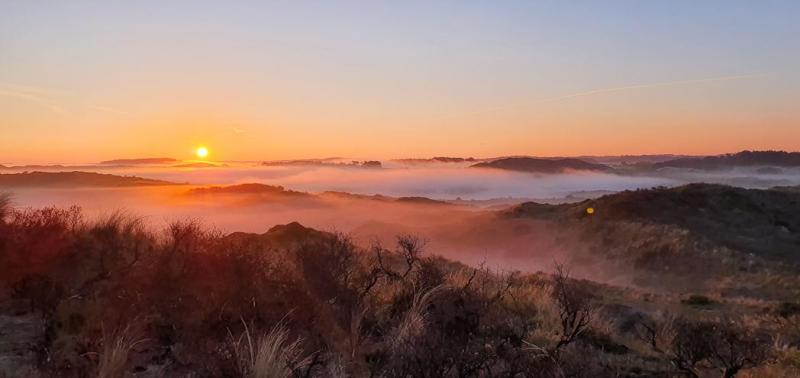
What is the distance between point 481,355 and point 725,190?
2851 inches

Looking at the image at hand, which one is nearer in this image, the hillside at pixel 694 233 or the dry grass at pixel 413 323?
the dry grass at pixel 413 323

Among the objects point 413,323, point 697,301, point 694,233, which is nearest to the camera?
point 413,323

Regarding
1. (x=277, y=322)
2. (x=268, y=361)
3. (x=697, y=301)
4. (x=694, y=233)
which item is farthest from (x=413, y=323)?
(x=694, y=233)

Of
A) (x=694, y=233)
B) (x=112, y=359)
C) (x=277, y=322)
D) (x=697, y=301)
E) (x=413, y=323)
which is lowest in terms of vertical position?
(x=694, y=233)

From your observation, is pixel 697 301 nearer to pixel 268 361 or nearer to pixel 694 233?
pixel 268 361

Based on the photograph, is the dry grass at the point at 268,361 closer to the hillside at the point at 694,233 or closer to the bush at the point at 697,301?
the bush at the point at 697,301

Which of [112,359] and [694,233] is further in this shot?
[694,233]

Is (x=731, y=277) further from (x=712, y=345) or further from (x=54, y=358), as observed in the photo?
(x=54, y=358)

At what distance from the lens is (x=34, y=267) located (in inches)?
346

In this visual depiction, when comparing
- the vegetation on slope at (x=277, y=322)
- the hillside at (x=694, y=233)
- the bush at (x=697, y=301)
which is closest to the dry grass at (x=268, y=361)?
the vegetation on slope at (x=277, y=322)

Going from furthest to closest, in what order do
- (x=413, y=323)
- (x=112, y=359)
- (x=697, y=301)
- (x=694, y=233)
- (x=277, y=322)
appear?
(x=694, y=233) → (x=697, y=301) → (x=413, y=323) → (x=277, y=322) → (x=112, y=359)

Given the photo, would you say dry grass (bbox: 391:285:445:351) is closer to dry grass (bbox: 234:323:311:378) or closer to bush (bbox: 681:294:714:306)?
dry grass (bbox: 234:323:311:378)

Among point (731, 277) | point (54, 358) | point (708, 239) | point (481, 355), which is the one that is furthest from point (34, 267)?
point (708, 239)

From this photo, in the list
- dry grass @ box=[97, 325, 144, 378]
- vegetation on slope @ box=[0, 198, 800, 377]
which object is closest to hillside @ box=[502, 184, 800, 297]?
vegetation on slope @ box=[0, 198, 800, 377]
